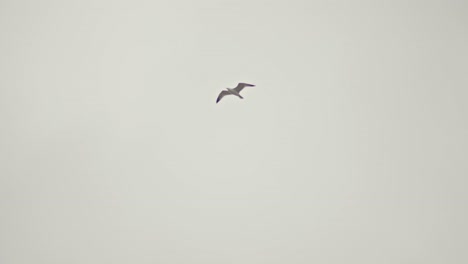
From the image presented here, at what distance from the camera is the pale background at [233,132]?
6.16 meters

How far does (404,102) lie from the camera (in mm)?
7141

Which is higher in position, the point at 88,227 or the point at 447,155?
the point at 447,155

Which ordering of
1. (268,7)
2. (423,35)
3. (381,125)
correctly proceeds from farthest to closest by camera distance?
(268,7), (423,35), (381,125)

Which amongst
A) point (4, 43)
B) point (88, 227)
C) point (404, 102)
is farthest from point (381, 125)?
point (4, 43)

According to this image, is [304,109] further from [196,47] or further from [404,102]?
[196,47]

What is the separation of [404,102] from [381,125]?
2.03 ft

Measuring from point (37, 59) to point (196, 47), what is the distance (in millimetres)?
3079

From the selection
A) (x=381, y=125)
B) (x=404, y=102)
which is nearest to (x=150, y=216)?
(x=381, y=125)

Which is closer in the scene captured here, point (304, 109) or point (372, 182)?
point (372, 182)

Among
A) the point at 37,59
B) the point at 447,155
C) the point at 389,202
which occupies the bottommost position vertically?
the point at 389,202

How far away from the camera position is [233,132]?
6.80 metres

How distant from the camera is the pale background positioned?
6.16m

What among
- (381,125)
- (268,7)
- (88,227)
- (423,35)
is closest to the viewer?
(88,227)

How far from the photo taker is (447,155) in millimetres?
6578
